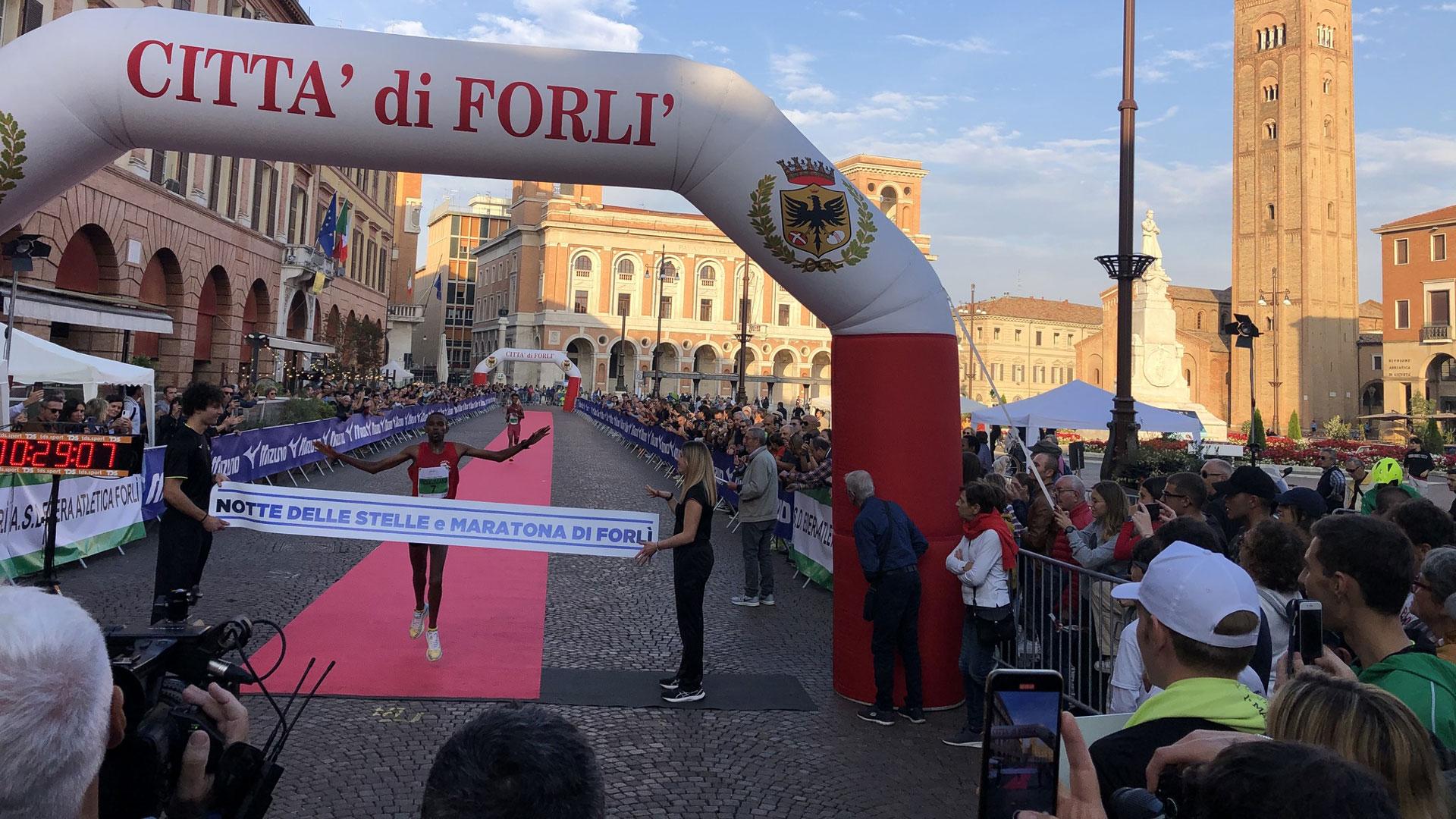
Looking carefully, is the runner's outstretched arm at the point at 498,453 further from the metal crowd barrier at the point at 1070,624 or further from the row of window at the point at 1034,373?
the row of window at the point at 1034,373

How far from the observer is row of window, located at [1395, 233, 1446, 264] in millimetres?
54281

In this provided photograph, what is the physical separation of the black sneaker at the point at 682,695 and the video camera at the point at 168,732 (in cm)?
381

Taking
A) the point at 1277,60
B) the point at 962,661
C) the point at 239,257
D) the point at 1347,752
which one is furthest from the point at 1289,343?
the point at 1347,752

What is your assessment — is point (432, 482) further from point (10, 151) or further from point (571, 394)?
point (571, 394)

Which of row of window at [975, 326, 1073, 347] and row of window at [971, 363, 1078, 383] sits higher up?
row of window at [975, 326, 1073, 347]

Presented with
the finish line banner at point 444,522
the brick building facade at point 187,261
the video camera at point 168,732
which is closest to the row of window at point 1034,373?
the brick building facade at point 187,261

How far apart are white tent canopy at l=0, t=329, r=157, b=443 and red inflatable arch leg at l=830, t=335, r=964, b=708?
11767 mm

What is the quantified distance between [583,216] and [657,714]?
3075 inches

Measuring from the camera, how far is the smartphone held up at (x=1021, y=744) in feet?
5.87

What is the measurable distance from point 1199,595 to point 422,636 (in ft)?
20.9

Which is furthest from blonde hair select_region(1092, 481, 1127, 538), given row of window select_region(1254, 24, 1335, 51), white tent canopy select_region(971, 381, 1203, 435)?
row of window select_region(1254, 24, 1335, 51)

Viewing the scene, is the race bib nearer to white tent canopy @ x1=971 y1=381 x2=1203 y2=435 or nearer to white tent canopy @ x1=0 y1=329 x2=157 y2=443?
white tent canopy @ x1=0 y1=329 x2=157 y2=443

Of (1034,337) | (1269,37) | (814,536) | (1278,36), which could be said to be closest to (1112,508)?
(814,536)

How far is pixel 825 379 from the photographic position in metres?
84.9
